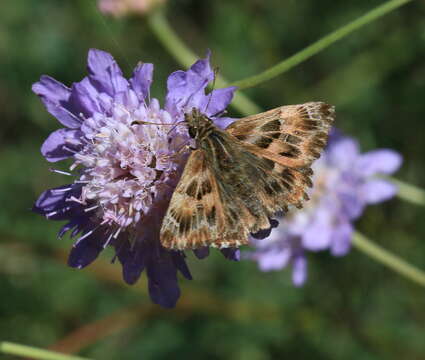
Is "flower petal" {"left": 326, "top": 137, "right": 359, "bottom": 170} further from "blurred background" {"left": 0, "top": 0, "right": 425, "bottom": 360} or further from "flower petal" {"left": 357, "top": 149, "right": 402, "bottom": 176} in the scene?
"blurred background" {"left": 0, "top": 0, "right": 425, "bottom": 360}

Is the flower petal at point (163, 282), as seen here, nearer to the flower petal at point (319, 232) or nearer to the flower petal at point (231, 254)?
the flower petal at point (231, 254)

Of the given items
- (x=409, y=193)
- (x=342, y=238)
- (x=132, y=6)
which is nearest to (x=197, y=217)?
(x=342, y=238)

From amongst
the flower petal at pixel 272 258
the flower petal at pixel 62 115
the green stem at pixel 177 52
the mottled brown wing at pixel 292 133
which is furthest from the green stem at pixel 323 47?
the flower petal at pixel 62 115

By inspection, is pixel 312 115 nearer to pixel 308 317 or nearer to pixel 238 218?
pixel 238 218

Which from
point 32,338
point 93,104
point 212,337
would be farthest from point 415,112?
point 32,338

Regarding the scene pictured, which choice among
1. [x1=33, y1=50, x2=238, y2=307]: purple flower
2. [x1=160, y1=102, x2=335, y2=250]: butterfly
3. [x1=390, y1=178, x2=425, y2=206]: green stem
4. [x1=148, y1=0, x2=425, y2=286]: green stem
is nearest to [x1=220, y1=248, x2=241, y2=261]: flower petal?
[x1=33, y1=50, x2=238, y2=307]: purple flower

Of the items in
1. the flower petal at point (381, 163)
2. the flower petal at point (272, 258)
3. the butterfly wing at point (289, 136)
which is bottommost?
the flower petal at point (272, 258)
